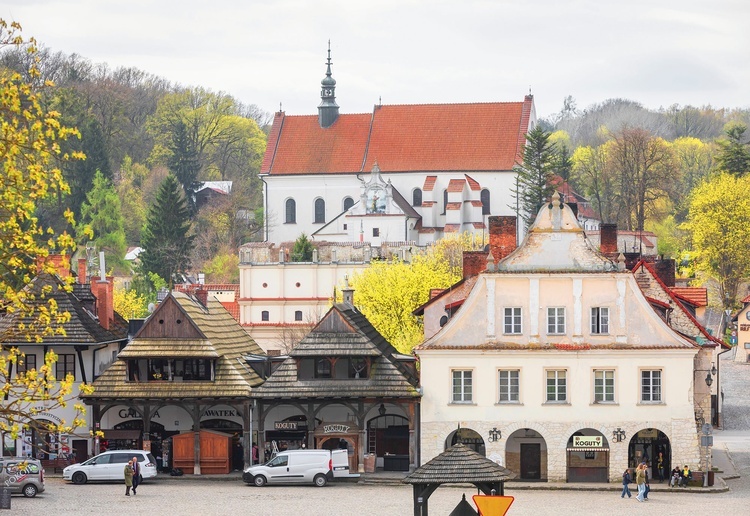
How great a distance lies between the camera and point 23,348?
54.4 meters

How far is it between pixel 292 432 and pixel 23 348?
9.74m

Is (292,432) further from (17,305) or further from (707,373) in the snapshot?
(17,305)

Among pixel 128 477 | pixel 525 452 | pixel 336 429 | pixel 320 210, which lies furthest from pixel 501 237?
pixel 320 210

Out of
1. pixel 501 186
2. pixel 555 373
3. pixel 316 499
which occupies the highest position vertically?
pixel 501 186

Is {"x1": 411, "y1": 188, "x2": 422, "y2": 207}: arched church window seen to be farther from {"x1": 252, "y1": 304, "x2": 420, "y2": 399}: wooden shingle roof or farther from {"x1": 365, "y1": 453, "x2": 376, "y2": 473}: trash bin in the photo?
{"x1": 365, "y1": 453, "x2": 376, "y2": 473}: trash bin

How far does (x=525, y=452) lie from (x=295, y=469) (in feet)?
25.7

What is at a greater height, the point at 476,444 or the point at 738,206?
the point at 738,206

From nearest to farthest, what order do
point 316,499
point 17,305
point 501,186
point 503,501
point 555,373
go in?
point 17,305 < point 503,501 < point 316,499 < point 555,373 < point 501,186

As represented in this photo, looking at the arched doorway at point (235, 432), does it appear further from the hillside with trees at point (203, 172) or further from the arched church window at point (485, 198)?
the arched church window at point (485, 198)

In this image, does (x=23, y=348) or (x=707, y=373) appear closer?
(x=23, y=348)

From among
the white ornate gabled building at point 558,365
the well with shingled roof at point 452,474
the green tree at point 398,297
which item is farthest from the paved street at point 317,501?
the green tree at point 398,297

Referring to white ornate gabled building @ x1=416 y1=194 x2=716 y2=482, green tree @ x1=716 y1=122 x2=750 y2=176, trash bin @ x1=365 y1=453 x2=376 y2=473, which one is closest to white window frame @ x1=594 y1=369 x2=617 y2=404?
white ornate gabled building @ x1=416 y1=194 x2=716 y2=482

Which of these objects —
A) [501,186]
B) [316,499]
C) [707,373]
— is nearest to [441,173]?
[501,186]

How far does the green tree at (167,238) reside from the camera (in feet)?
441
